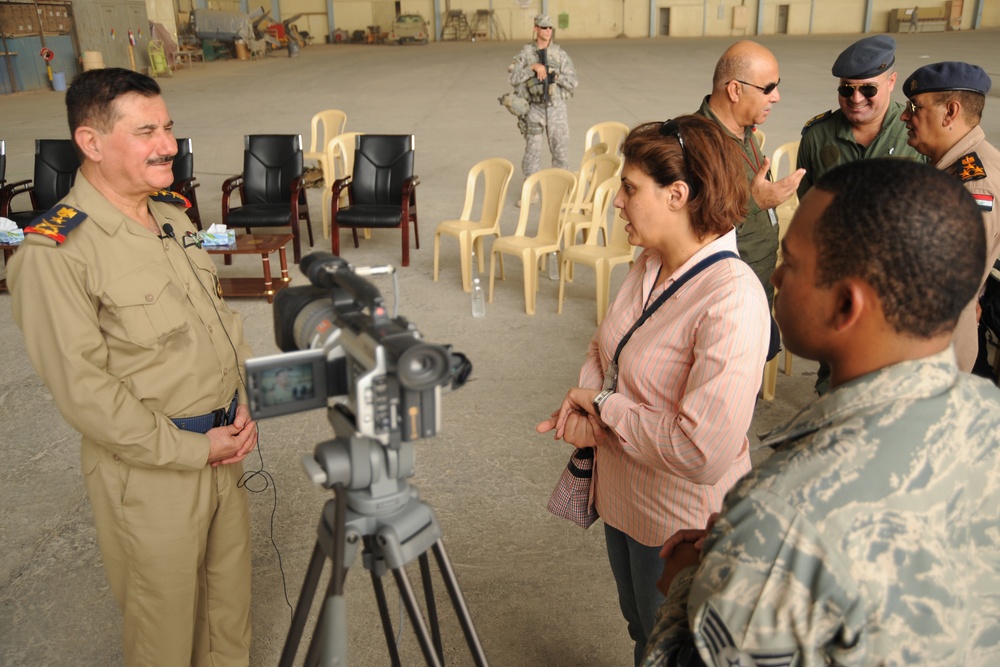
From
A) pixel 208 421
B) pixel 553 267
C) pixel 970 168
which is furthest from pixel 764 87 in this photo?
pixel 553 267

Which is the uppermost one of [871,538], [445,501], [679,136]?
[679,136]

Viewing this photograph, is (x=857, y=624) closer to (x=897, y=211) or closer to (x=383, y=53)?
(x=897, y=211)

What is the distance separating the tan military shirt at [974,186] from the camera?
2.46m

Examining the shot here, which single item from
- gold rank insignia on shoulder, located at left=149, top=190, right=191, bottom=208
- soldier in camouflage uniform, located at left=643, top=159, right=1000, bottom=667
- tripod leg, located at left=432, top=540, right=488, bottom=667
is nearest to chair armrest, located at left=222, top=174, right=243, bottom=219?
gold rank insignia on shoulder, located at left=149, top=190, right=191, bottom=208

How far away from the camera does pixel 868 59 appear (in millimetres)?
3094

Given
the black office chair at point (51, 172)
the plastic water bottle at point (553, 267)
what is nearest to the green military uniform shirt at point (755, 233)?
the plastic water bottle at point (553, 267)

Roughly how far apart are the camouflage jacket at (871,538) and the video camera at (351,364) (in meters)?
0.43

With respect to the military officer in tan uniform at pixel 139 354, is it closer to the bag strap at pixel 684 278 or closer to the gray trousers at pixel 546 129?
the bag strap at pixel 684 278

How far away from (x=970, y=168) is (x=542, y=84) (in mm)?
5355

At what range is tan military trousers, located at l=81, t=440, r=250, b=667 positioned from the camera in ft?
6.13

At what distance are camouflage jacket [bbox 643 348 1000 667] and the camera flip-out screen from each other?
61cm

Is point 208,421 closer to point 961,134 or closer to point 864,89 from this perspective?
point 961,134

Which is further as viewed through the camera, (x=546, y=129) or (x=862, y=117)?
(x=546, y=129)

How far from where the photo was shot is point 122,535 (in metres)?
1.89
